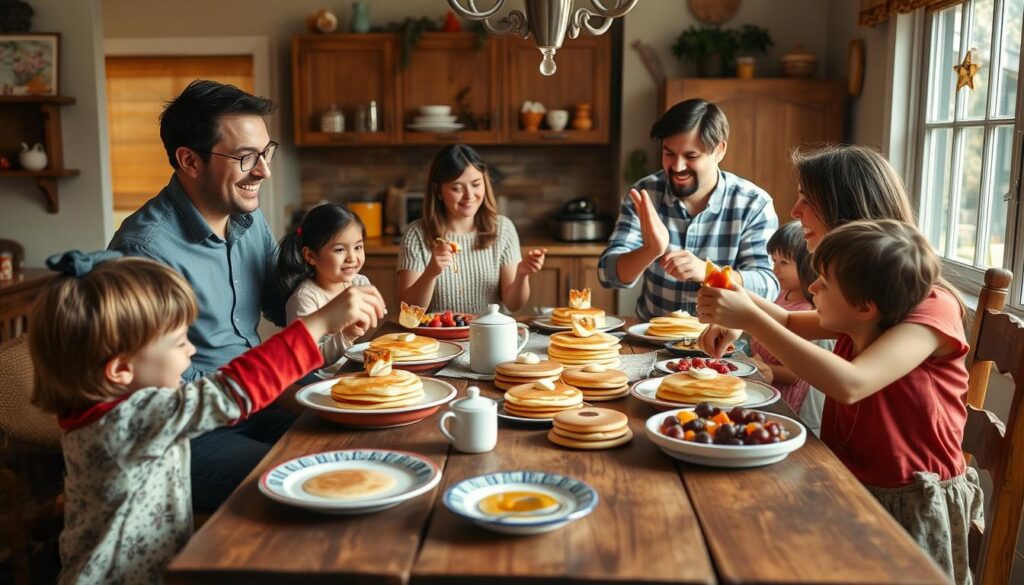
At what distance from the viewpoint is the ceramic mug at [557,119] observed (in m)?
5.05

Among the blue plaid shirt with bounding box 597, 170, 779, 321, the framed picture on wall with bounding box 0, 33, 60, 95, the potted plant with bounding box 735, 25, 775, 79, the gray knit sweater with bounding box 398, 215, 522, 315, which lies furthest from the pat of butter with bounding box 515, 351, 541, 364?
the framed picture on wall with bounding box 0, 33, 60, 95

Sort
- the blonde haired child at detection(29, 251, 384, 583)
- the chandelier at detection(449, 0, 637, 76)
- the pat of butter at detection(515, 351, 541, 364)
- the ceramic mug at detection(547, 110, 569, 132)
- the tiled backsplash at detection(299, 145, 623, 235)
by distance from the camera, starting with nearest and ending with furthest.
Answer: the blonde haired child at detection(29, 251, 384, 583) → the chandelier at detection(449, 0, 637, 76) → the pat of butter at detection(515, 351, 541, 364) → the ceramic mug at detection(547, 110, 569, 132) → the tiled backsplash at detection(299, 145, 623, 235)

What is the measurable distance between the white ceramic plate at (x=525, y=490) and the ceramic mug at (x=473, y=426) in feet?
0.51

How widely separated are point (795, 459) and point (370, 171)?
4.39 metres

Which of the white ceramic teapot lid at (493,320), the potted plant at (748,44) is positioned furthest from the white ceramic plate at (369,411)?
the potted plant at (748,44)

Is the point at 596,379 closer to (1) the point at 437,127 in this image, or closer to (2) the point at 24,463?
(2) the point at 24,463

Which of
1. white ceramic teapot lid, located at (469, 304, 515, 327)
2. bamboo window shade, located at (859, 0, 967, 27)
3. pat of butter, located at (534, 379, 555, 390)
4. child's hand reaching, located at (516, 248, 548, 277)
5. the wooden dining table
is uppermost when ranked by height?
bamboo window shade, located at (859, 0, 967, 27)

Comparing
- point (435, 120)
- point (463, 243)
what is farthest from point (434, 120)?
point (463, 243)

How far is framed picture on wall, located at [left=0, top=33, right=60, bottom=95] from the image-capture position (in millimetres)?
4543

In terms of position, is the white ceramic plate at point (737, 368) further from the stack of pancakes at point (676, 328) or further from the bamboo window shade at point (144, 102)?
the bamboo window shade at point (144, 102)

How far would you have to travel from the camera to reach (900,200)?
211 cm

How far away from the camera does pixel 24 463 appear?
2.56 metres

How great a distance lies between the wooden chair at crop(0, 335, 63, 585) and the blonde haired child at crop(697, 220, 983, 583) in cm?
163

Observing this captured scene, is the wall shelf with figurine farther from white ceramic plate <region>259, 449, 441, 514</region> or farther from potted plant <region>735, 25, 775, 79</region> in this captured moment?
white ceramic plate <region>259, 449, 441, 514</region>
